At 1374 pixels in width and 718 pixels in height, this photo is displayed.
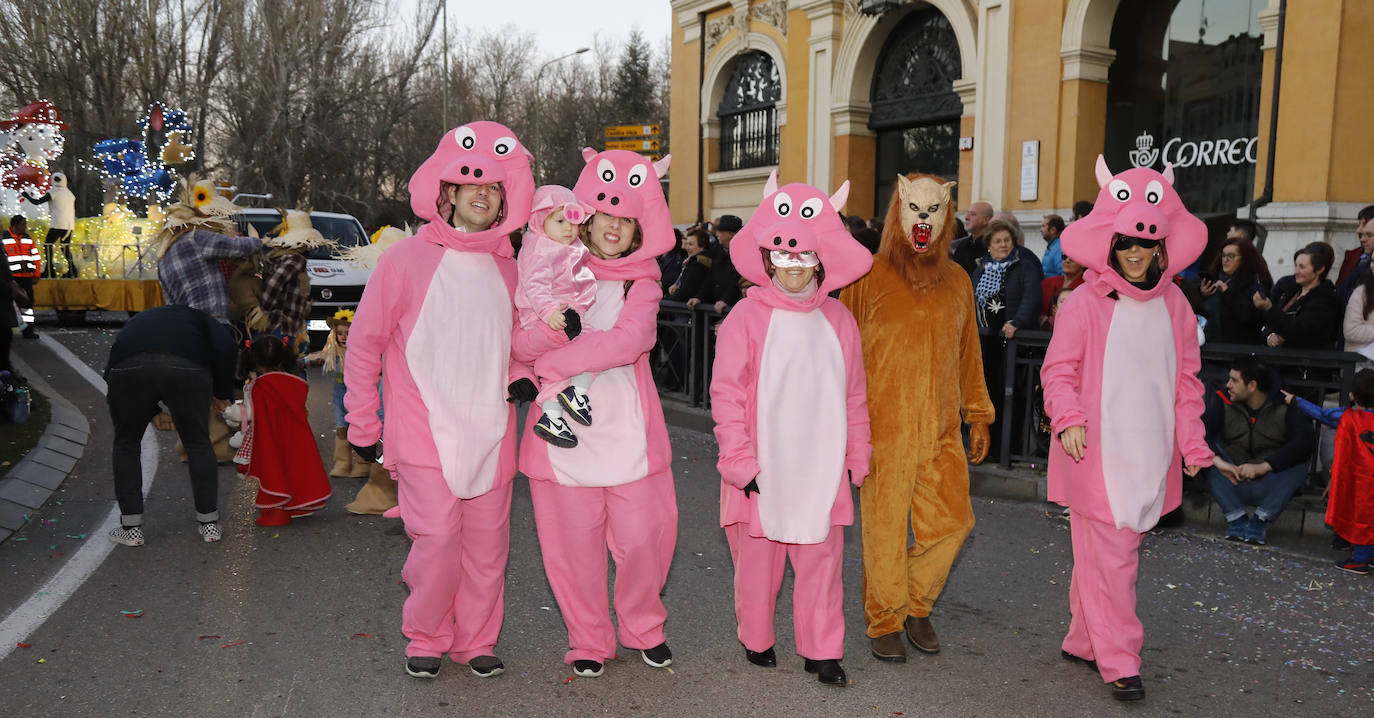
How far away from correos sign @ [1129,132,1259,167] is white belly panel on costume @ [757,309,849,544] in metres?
9.36

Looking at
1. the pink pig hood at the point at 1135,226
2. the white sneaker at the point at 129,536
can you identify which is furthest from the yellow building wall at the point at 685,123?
the pink pig hood at the point at 1135,226

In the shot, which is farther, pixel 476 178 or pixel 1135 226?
pixel 1135 226

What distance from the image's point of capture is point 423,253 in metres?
4.04

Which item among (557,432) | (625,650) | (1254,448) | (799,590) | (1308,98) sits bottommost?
(625,650)

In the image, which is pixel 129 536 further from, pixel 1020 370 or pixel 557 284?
pixel 1020 370

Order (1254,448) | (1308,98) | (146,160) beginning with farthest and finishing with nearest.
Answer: (146,160) → (1308,98) → (1254,448)

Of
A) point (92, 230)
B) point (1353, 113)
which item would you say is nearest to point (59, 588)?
point (1353, 113)

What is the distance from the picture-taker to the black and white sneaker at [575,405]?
3951 mm

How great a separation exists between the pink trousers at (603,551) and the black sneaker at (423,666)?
501 mm

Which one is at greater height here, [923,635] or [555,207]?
[555,207]

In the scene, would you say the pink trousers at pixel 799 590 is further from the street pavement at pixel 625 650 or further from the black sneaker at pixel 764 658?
the street pavement at pixel 625 650

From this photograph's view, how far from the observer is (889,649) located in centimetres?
438

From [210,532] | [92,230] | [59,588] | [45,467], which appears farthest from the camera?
[92,230]

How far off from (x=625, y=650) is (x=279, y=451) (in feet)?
9.65
